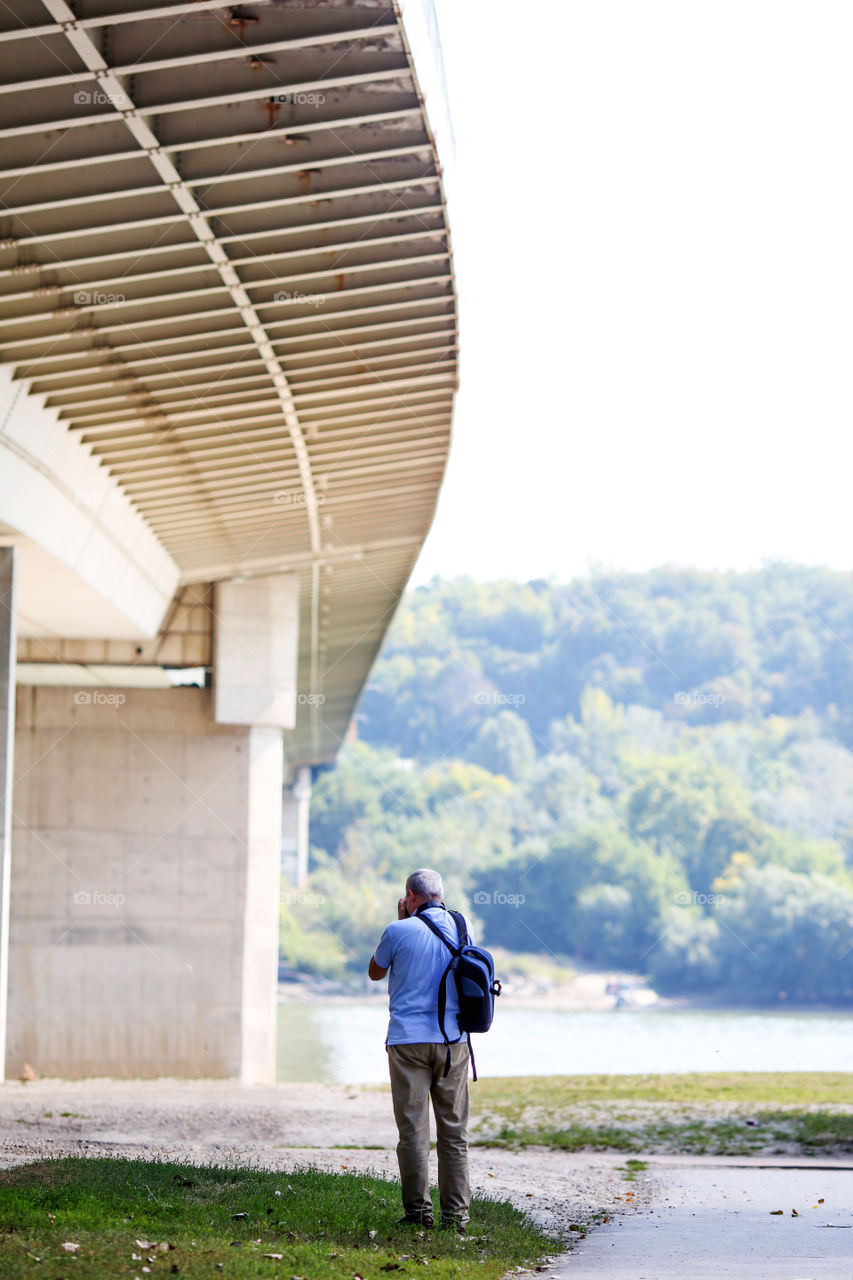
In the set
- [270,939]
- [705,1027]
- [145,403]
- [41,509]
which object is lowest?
[705,1027]

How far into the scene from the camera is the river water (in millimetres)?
37062

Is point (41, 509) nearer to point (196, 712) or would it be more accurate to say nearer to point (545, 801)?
point (196, 712)

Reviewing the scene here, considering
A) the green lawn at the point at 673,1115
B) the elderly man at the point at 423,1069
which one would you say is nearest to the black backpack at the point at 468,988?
the elderly man at the point at 423,1069

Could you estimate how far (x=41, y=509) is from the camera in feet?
47.2

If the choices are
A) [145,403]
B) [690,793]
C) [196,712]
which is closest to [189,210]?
[145,403]

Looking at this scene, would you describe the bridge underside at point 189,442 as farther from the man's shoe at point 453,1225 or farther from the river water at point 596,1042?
the river water at point 596,1042

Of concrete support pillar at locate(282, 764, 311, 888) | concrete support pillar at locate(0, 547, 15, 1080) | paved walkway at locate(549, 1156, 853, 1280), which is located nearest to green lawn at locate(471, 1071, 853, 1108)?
concrete support pillar at locate(0, 547, 15, 1080)

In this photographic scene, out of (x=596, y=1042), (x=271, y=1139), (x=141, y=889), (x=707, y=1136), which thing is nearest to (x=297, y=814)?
(x=596, y=1042)

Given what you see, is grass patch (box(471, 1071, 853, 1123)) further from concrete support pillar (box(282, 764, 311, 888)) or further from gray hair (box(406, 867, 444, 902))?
concrete support pillar (box(282, 764, 311, 888))

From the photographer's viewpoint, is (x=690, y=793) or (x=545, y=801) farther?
(x=545, y=801)

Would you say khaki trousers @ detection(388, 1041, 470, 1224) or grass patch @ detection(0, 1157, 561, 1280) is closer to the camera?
grass patch @ detection(0, 1157, 561, 1280)

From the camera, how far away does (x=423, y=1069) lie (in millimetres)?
6660

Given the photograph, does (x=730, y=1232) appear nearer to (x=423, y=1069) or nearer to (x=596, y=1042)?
(x=423, y=1069)

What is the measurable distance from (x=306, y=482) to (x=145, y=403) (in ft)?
12.5
